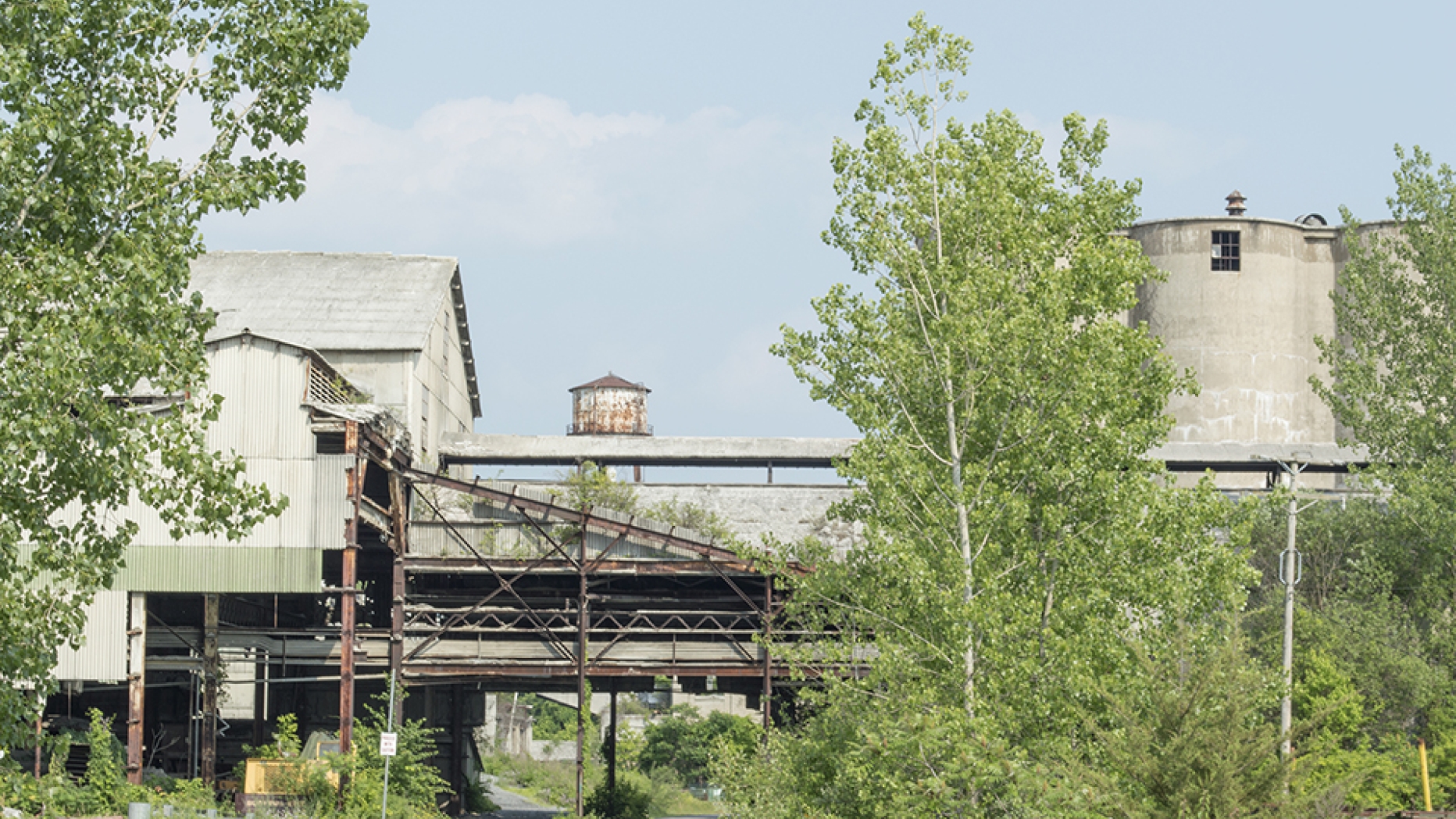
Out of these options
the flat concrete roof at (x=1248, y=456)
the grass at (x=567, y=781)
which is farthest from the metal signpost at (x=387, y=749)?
the flat concrete roof at (x=1248, y=456)

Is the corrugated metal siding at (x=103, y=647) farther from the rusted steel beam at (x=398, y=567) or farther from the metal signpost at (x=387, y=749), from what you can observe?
the metal signpost at (x=387, y=749)

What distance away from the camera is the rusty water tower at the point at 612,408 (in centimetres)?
6097

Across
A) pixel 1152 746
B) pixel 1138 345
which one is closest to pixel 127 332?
pixel 1152 746

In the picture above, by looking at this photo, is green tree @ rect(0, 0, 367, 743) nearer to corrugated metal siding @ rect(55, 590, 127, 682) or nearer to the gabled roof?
corrugated metal siding @ rect(55, 590, 127, 682)

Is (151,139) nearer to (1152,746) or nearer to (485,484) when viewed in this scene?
(1152,746)

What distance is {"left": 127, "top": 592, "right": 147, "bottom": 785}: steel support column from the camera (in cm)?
2930

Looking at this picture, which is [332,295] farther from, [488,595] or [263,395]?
[488,595]

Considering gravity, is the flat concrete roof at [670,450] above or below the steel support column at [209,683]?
above

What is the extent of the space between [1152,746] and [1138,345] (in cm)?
605

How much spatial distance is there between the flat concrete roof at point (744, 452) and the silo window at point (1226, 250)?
7.82 m

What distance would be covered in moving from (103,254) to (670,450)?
119 feet

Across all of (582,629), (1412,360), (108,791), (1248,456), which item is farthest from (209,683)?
(1248,456)

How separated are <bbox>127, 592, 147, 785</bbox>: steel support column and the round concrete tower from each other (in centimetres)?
3535

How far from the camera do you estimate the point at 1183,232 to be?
53.7m
